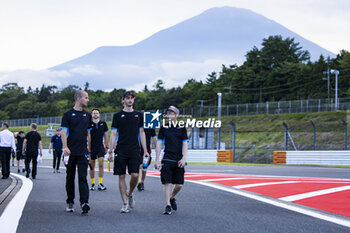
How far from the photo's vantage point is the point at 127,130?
27.0ft

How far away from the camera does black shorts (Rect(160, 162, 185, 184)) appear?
26.2 ft

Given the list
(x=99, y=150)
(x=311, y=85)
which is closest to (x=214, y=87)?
(x=311, y=85)

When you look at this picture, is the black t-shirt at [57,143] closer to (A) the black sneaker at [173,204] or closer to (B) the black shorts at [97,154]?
(B) the black shorts at [97,154]

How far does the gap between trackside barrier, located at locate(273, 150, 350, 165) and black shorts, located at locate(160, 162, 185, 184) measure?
72.0 ft

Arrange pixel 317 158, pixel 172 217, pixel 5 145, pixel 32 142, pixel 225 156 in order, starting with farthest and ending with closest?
pixel 225 156, pixel 317 158, pixel 32 142, pixel 5 145, pixel 172 217

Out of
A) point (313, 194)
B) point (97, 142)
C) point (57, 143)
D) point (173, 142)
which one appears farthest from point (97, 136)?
point (57, 143)

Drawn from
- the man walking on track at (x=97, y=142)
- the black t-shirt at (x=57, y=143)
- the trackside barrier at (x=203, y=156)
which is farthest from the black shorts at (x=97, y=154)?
the trackside barrier at (x=203, y=156)

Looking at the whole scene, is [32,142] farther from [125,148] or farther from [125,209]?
[125,209]

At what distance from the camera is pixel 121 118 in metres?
8.26

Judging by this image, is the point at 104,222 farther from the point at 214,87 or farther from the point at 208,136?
the point at 214,87

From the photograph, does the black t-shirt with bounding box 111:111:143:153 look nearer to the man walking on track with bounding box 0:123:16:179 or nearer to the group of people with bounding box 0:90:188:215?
the group of people with bounding box 0:90:188:215

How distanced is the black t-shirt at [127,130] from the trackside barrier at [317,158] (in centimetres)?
2213

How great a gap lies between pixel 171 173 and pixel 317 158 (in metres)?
23.2

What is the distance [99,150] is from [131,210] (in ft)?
14.0
